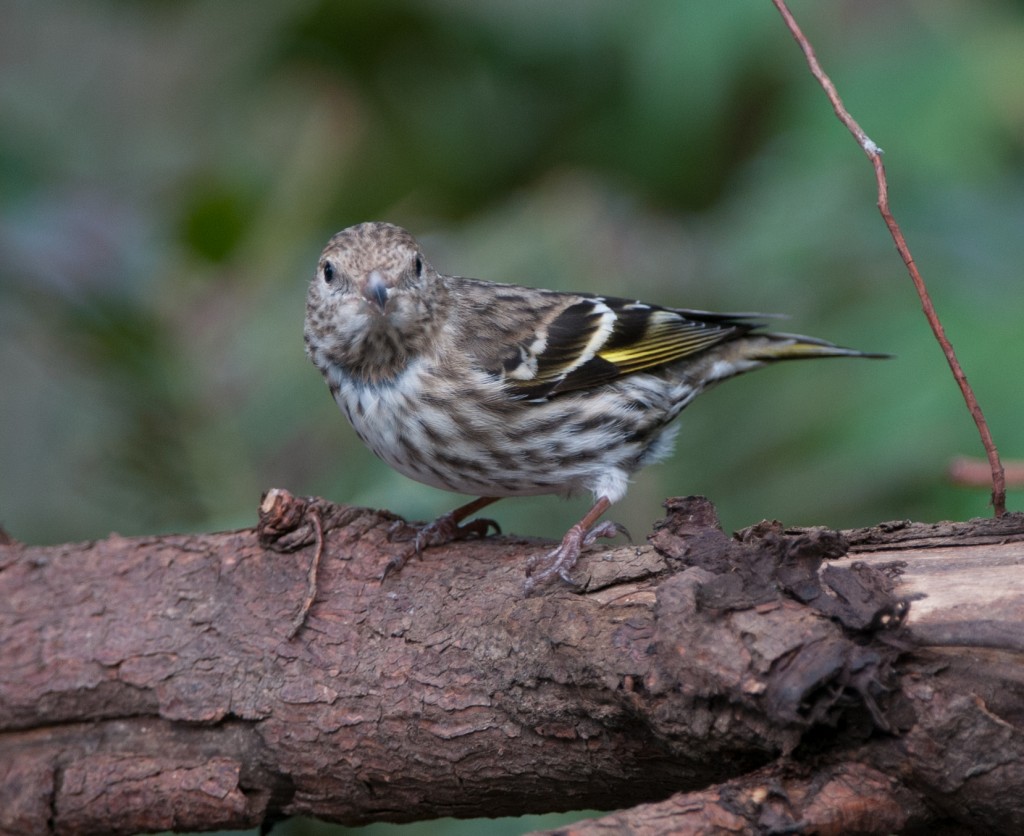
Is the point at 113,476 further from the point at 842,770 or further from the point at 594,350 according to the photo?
the point at 842,770

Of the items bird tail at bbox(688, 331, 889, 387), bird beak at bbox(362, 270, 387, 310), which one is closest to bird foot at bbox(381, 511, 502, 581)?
bird beak at bbox(362, 270, 387, 310)

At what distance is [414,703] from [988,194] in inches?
142

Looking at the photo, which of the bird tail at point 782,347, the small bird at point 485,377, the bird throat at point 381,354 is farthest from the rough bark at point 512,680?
the bird tail at point 782,347

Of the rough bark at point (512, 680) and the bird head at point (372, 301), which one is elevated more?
the bird head at point (372, 301)

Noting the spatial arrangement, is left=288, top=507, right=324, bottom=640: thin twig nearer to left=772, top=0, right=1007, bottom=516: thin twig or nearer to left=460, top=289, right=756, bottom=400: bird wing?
Result: left=460, top=289, right=756, bottom=400: bird wing

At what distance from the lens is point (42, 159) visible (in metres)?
5.94

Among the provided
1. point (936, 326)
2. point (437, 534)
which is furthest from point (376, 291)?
point (936, 326)

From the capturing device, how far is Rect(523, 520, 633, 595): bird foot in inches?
123

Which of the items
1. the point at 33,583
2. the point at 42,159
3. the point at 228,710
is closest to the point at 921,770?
the point at 228,710

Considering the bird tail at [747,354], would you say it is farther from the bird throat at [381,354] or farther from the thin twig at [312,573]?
the thin twig at [312,573]

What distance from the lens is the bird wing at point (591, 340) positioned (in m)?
3.97

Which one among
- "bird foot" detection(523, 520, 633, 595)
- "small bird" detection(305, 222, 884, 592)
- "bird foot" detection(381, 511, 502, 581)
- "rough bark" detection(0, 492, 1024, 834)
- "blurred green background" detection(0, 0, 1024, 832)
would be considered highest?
"blurred green background" detection(0, 0, 1024, 832)

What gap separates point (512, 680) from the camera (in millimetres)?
2934

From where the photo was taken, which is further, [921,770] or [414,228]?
[414,228]
